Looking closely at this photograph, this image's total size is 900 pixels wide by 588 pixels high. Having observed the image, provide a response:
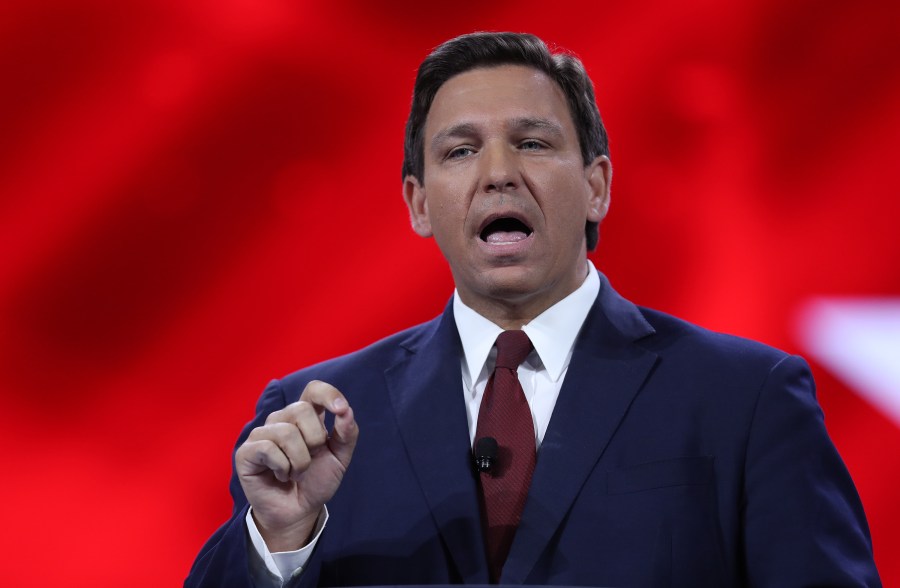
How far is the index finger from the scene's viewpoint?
1449mm

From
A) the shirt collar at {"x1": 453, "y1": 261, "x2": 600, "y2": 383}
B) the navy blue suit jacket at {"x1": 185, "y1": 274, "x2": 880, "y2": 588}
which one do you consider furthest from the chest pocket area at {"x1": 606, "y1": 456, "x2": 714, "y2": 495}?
the shirt collar at {"x1": 453, "y1": 261, "x2": 600, "y2": 383}

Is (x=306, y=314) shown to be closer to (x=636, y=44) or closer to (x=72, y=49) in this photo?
(x=72, y=49)

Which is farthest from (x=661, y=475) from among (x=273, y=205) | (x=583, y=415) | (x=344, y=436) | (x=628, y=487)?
(x=273, y=205)

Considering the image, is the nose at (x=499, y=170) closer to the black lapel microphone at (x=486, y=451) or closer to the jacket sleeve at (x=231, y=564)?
the black lapel microphone at (x=486, y=451)

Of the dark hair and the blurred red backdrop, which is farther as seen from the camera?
the blurred red backdrop

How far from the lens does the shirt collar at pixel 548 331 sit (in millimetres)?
1902

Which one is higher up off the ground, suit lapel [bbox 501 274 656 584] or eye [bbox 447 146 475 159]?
eye [bbox 447 146 475 159]

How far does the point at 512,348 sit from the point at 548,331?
0.09m

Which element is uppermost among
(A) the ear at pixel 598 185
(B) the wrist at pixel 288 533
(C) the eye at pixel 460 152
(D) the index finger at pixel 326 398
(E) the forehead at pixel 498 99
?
(E) the forehead at pixel 498 99

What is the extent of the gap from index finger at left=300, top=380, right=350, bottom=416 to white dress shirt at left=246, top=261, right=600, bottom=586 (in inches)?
16.1

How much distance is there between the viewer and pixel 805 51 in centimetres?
253

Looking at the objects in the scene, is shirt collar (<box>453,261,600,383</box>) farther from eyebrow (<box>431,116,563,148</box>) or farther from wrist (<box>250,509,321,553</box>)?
wrist (<box>250,509,321,553</box>)

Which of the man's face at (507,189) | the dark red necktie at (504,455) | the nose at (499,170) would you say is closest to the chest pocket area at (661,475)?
Answer: the dark red necktie at (504,455)

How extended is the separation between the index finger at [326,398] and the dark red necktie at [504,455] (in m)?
0.34
